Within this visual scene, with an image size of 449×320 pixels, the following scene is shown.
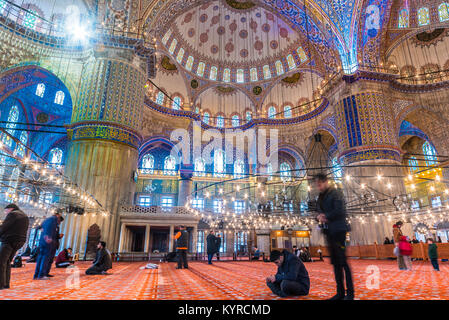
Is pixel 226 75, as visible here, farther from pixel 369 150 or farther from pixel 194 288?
pixel 194 288

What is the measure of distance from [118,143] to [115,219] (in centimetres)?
319

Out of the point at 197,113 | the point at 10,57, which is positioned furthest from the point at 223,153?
the point at 10,57

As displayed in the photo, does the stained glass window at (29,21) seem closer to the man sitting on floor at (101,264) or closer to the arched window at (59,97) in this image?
the arched window at (59,97)

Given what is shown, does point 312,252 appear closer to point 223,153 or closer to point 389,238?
point 389,238

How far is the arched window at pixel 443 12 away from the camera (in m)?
14.8

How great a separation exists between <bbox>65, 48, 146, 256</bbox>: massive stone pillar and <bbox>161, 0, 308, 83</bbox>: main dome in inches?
311

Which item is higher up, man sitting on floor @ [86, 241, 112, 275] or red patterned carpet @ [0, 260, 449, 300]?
man sitting on floor @ [86, 241, 112, 275]

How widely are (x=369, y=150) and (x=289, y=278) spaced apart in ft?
39.1

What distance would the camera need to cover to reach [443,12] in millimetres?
14883

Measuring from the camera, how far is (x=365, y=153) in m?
13.1

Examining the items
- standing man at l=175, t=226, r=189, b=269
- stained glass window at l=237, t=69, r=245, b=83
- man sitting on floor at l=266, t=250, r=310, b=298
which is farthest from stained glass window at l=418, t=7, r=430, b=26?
man sitting on floor at l=266, t=250, r=310, b=298

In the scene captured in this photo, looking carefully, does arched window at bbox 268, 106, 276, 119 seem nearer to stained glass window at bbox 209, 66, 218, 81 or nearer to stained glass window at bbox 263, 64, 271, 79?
stained glass window at bbox 263, 64, 271, 79

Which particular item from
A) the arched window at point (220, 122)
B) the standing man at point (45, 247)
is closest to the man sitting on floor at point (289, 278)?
the standing man at point (45, 247)

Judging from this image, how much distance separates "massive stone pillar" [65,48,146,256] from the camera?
436 inches
